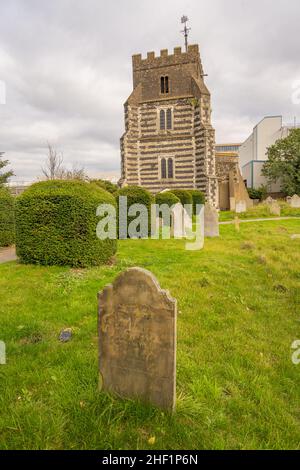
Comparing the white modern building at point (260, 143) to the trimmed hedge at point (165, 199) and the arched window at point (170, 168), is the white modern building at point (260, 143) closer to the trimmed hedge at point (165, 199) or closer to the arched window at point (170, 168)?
the arched window at point (170, 168)

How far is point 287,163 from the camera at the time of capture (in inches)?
1617

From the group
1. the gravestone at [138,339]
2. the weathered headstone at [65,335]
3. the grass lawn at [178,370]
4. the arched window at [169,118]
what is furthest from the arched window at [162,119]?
the gravestone at [138,339]

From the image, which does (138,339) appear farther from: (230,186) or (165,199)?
(230,186)

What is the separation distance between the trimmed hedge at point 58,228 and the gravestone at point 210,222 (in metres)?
6.73

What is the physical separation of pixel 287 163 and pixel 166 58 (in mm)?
22647

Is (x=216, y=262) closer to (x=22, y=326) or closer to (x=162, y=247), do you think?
(x=162, y=247)

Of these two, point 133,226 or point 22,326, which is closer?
point 22,326

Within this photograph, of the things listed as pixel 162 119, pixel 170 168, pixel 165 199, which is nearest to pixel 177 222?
pixel 165 199

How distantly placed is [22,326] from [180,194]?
20267 millimetres

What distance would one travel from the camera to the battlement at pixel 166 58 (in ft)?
95.7

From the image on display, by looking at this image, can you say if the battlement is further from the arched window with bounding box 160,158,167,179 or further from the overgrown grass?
the overgrown grass
